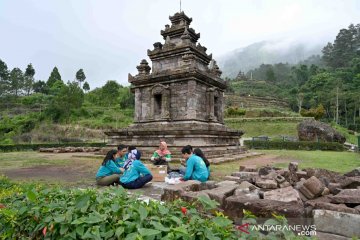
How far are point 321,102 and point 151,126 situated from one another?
5771 cm

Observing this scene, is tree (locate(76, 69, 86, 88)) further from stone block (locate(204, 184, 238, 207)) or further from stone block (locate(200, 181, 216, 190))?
stone block (locate(204, 184, 238, 207))

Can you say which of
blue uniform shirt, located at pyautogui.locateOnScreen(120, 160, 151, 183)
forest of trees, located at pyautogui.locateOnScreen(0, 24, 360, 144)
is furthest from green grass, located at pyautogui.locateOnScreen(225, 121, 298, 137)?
blue uniform shirt, located at pyautogui.locateOnScreen(120, 160, 151, 183)

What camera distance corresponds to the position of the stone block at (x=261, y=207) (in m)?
3.54

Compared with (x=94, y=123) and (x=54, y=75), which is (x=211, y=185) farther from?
(x=54, y=75)

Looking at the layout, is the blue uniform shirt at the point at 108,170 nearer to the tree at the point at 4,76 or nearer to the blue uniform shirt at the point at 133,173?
the blue uniform shirt at the point at 133,173

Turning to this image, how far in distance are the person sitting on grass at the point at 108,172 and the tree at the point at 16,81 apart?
233ft

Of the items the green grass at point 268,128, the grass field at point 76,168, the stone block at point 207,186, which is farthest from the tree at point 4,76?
the stone block at point 207,186

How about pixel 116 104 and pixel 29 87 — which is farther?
pixel 29 87

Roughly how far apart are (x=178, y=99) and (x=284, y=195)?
1142 cm

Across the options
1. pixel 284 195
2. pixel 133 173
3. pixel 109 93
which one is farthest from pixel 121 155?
pixel 109 93

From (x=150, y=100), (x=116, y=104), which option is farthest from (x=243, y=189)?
(x=116, y=104)

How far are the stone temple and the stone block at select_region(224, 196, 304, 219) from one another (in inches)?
345

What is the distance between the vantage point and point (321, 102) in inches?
2408

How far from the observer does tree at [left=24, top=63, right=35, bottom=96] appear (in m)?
69.7
